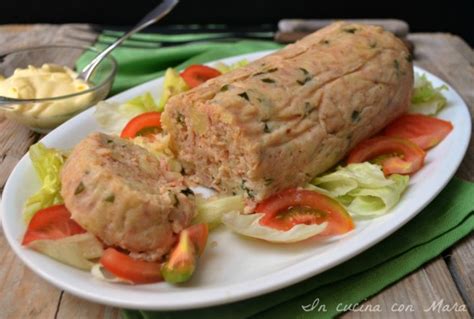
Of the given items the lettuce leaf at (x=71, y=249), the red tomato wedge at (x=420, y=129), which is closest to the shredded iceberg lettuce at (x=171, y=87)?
the red tomato wedge at (x=420, y=129)

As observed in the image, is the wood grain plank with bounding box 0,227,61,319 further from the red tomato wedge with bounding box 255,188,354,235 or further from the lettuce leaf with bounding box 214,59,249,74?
the lettuce leaf with bounding box 214,59,249,74

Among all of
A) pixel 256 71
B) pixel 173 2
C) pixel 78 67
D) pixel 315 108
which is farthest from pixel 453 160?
pixel 78 67

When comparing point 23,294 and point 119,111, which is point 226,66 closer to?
point 119,111

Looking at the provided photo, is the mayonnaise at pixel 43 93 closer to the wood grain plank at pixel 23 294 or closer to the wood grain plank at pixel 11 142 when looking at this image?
the wood grain plank at pixel 11 142

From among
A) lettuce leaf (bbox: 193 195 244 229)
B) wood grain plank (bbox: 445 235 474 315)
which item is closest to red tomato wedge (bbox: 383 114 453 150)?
wood grain plank (bbox: 445 235 474 315)

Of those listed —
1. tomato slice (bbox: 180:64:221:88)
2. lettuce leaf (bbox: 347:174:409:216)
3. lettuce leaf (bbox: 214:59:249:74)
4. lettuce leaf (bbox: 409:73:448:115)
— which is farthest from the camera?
lettuce leaf (bbox: 214:59:249:74)

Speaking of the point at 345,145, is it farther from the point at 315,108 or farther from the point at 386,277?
the point at 386,277

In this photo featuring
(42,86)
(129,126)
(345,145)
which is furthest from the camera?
(42,86)
